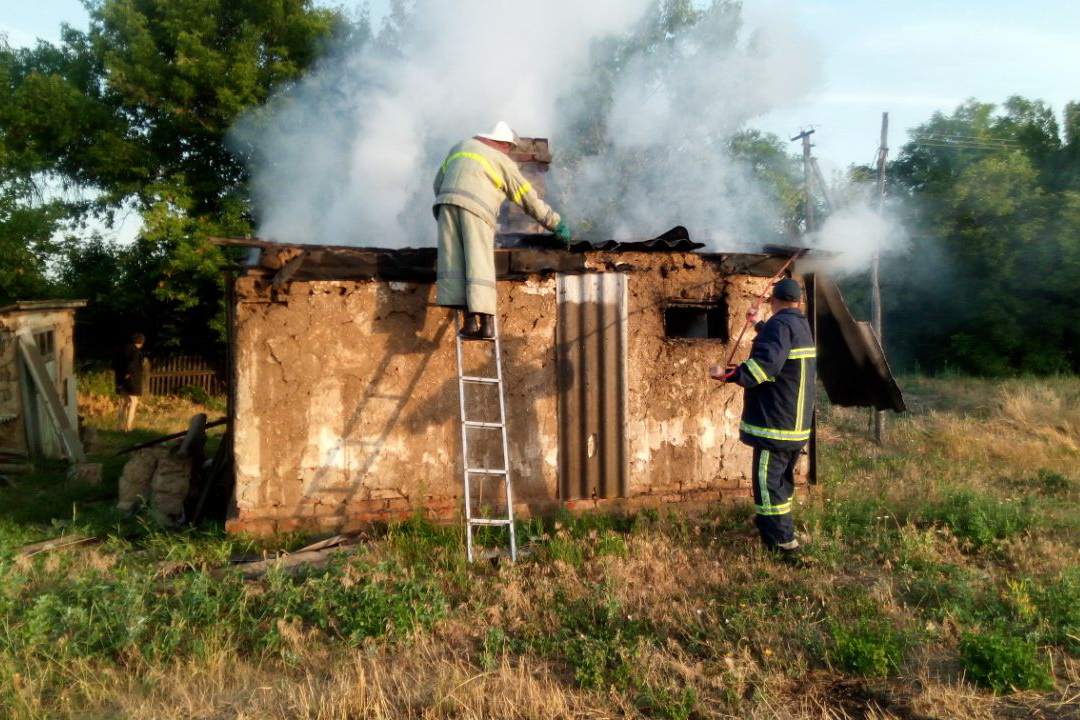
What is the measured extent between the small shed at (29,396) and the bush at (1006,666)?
10776 millimetres

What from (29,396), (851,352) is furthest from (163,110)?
(851,352)

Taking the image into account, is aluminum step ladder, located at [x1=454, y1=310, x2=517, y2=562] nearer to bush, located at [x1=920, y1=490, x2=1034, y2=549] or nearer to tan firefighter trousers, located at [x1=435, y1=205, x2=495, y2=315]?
tan firefighter trousers, located at [x1=435, y1=205, x2=495, y2=315]

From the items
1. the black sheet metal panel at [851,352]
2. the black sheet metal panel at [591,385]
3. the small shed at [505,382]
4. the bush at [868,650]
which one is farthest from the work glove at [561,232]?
the bush at [868,650]

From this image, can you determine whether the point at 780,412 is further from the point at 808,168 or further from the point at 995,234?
the point at 995,234

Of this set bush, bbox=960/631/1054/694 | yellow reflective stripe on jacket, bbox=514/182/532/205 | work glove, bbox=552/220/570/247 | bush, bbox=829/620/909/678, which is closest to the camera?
bush, bbox=960/631/1054/694

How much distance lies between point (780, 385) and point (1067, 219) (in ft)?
60.2

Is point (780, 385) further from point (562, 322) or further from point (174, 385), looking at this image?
point (174, 385)

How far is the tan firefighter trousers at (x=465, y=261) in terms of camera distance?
5.45 meters

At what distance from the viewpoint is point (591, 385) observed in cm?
648

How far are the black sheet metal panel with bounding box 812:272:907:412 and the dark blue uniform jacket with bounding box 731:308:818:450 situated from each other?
1.89 metres

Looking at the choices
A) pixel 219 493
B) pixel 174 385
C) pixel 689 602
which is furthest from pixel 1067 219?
pixel 174 385

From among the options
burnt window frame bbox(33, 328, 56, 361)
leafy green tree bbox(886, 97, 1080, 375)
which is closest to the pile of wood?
burnt window frame bbox(33, 328, 56, 361)

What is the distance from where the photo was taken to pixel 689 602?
4.66 metres

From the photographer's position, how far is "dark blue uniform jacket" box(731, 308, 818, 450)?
17.5ft
